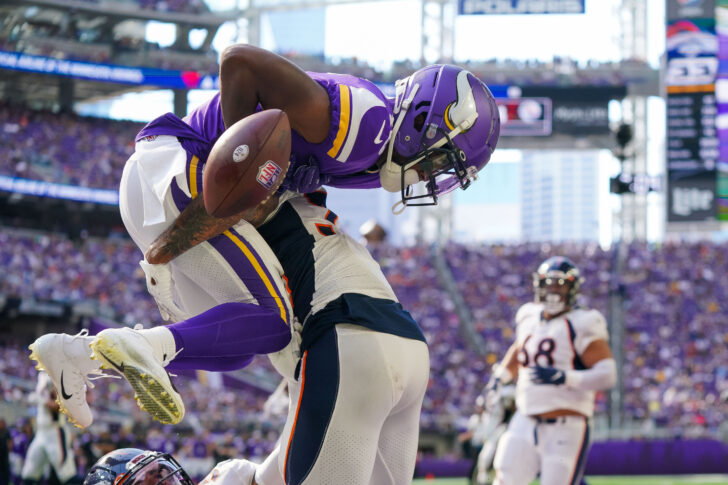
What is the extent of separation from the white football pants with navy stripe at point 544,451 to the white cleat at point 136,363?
4.10 m

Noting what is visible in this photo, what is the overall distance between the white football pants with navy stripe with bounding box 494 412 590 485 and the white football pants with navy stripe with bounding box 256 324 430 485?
3.40 m

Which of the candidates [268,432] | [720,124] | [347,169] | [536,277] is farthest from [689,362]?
[347,169]

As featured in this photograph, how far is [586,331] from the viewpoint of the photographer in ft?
21.8

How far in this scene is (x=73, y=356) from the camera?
2.72m

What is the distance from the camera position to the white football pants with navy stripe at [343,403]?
2.95 metres

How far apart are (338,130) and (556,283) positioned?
13.7 ft

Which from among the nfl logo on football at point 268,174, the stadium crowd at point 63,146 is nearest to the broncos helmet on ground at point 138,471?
the nfl logo on football at point 268,174

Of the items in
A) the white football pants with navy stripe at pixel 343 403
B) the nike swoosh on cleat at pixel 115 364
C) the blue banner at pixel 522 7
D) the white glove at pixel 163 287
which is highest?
the blue banner at pixel 522 7

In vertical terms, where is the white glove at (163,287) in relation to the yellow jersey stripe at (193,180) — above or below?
below

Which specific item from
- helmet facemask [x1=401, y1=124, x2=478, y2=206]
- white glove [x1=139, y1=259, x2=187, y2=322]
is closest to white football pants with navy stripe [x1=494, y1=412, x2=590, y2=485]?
helmet facemask [x1=401, y1=124, x2=478, y2=206]

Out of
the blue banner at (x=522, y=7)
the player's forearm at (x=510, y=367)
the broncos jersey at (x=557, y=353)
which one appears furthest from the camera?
the blue banner at (x=522, y=7)

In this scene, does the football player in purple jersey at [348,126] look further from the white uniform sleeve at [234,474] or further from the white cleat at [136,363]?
the white uniform sleeve at [234,474]

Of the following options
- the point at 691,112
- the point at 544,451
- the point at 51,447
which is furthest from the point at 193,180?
the point at 691,112

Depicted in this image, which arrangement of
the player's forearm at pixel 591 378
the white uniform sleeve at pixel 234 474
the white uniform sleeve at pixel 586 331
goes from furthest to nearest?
the white uniform sleeve at pixel 586 331 → the player's forearm at pixel 591 378 → the white uniform sleeve at pixel 234 474
